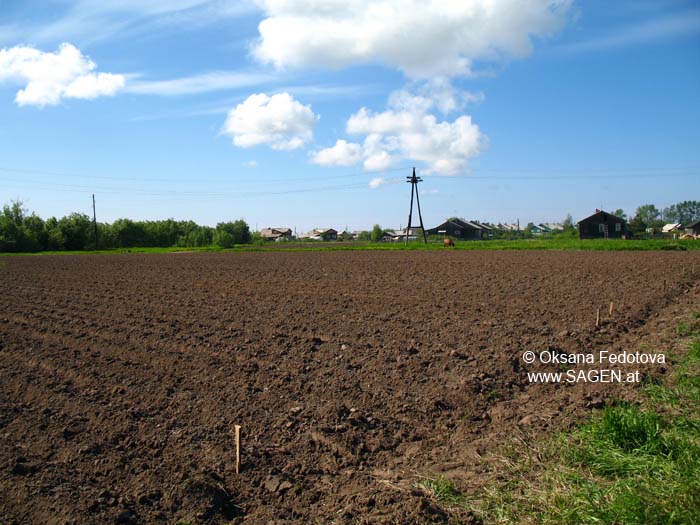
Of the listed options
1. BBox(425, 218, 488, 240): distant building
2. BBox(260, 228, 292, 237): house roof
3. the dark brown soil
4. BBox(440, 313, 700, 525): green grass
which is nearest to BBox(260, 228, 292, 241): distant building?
BBox(260, 228, 292, 237): house roof

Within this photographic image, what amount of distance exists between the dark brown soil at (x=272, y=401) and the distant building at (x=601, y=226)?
75.4 metres

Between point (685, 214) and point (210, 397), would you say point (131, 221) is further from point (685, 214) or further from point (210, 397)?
point (685, 214)

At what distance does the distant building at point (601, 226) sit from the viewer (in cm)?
8325

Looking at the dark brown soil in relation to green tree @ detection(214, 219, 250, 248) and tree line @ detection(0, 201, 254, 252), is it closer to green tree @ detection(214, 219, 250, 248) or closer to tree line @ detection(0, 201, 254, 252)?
tree line @ detection(0, 201, 254, 252)

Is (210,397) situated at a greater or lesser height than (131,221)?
lesser

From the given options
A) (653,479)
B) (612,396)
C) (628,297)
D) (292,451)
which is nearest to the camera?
(653,479)

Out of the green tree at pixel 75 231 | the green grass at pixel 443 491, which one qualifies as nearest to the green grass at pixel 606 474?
the green grass at pixel 443 491

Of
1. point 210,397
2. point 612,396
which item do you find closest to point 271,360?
point 210,397

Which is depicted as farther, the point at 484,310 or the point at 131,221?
the point at 131,221

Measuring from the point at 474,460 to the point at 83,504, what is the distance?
3846 millimetres

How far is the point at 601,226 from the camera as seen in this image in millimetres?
83375

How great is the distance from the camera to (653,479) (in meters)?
4.23

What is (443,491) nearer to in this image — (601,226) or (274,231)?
(601,226)

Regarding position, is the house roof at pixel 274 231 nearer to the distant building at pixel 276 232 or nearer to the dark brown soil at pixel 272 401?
the distant building at pixel 276 232
